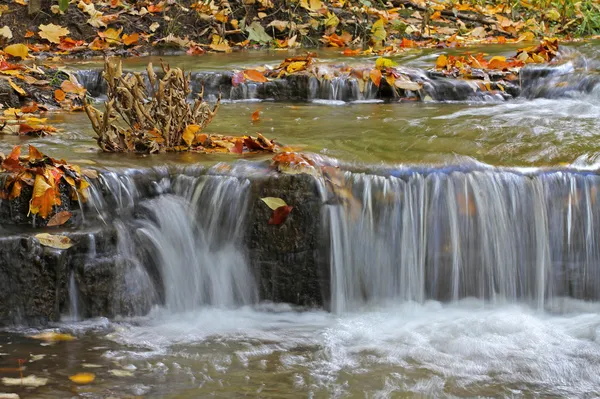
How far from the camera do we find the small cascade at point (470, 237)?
4.39m

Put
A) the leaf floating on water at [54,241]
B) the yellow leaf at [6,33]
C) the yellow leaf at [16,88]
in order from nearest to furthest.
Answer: the leaf floating on water at [54,241], the yellow leaf at [16,88], the yellow leaf at [6,33]

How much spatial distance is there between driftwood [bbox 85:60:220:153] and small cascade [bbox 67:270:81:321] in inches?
42.3

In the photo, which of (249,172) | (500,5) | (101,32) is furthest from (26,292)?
(500,5)

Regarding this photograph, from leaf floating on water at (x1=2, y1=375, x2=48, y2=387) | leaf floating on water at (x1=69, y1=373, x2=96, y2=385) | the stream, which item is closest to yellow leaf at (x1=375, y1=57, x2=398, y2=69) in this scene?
the stream

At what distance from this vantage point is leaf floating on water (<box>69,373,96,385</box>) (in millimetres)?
3215

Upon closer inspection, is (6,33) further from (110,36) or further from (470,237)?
(470,237)

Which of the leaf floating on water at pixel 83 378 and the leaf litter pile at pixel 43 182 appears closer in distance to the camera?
the leaf floating on water at pixel 83 378

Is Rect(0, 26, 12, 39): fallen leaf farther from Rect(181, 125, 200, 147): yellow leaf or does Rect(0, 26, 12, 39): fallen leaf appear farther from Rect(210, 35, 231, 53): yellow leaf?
Rect(181, 125, 200, 147): yellow leaf


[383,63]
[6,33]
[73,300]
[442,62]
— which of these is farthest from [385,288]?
[6,33]

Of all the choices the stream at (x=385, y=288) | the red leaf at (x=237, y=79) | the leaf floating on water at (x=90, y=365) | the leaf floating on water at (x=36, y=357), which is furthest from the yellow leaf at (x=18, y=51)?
the leaf floating on water at (x=90, y=365)

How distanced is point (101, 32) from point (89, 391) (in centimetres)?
746

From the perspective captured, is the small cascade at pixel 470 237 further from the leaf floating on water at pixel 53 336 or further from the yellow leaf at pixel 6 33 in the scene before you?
the yellow leaf at pixel 6 33

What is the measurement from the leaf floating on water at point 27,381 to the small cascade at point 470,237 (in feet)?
5.58

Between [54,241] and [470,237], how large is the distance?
2.15 meters
